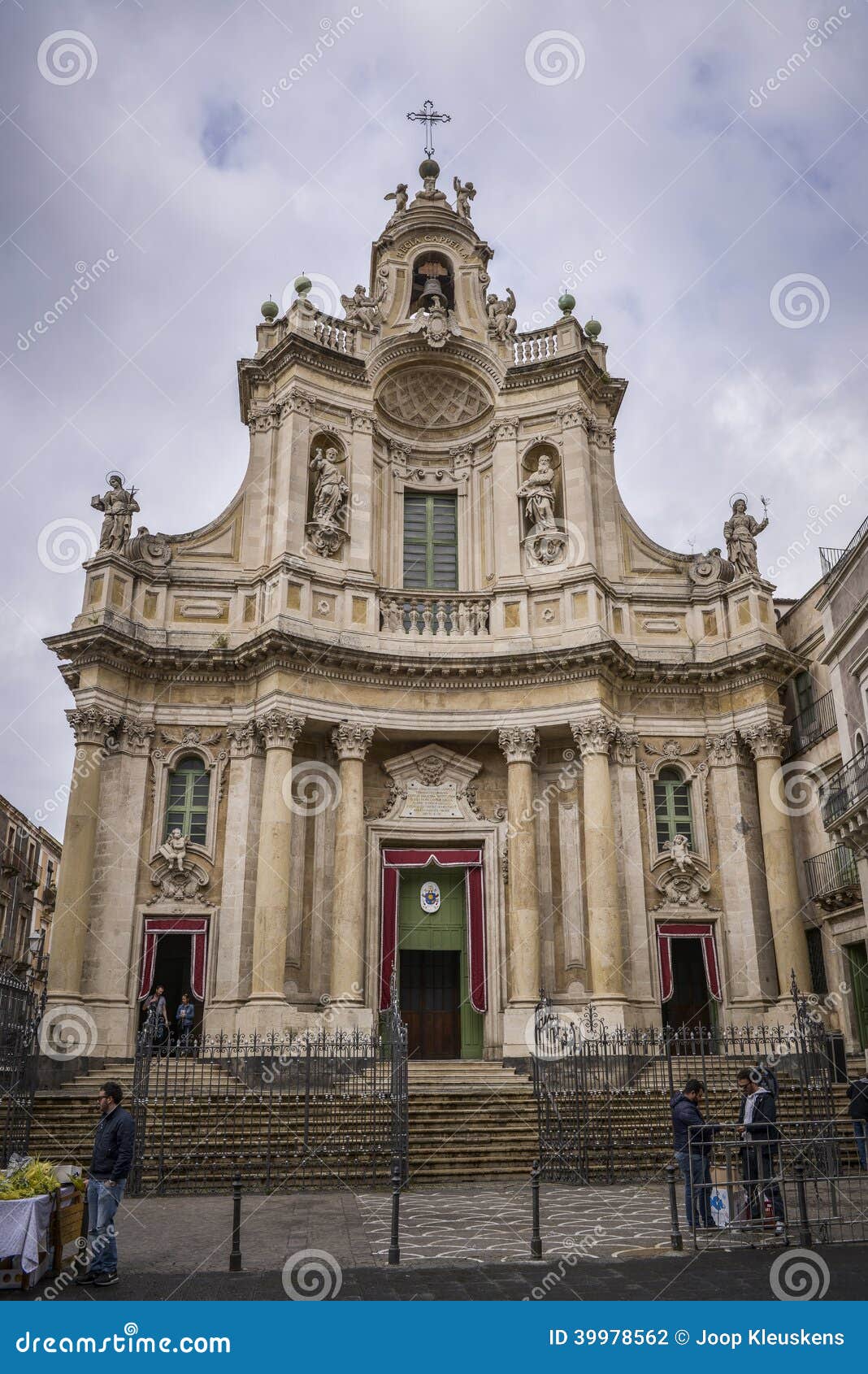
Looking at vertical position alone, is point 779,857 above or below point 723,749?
below

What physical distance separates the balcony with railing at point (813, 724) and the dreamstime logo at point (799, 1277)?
1704cm

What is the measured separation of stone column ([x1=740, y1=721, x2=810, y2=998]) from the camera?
24.3 m

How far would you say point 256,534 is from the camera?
27.8 meters

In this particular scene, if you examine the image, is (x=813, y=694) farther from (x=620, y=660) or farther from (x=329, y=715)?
(x=329, y=715)

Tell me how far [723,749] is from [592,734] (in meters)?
3.76

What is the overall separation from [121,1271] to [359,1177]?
6.99 metres

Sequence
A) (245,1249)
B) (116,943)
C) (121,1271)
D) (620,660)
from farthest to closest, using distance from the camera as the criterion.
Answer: (620,660) < (116,943) < (245,1249) < (121,1271)

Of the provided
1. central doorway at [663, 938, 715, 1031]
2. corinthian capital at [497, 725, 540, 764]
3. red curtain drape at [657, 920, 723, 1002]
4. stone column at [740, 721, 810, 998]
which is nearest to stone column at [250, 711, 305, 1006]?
corinthian capital at [497, 725, 540, 764]

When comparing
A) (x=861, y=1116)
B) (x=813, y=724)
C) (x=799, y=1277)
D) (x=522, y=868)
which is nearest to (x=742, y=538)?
(x=813, y=724)

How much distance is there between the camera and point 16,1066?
17391 mm

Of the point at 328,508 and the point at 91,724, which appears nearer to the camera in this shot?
the point at 91,724

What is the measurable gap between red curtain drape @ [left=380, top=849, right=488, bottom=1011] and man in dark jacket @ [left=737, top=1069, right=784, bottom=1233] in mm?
12051

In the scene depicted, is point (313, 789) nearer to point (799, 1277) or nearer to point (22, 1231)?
point (22, 1231)

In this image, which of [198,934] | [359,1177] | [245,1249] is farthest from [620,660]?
[245,1249]
